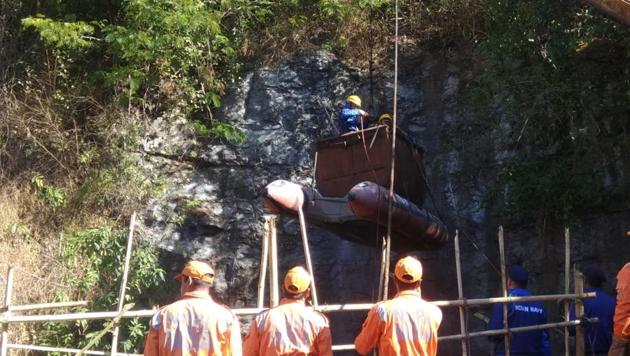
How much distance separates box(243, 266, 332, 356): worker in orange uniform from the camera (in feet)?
19.4

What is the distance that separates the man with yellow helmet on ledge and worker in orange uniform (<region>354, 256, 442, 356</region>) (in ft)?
14.2

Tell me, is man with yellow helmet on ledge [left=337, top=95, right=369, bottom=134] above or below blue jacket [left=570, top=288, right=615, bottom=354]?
above

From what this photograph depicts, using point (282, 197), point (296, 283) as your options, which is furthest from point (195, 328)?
point (282, 197)

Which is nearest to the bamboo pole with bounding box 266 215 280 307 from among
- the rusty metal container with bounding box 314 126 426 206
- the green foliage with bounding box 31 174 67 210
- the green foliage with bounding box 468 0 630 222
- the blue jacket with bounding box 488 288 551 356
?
the blue jacket with bounding box 488 288 551 356

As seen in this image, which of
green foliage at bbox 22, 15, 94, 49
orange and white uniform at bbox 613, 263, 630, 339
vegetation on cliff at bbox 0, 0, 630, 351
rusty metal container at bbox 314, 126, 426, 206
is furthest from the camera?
green foliage at bbox 22, 15, 94, 49

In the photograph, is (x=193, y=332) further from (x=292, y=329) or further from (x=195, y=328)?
(x=292, y=329)

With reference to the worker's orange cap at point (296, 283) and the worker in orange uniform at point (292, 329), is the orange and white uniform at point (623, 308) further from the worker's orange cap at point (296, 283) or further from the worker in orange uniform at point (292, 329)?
the worker's orange cap at point (296, 283)

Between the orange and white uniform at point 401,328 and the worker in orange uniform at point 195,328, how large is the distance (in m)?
0.89

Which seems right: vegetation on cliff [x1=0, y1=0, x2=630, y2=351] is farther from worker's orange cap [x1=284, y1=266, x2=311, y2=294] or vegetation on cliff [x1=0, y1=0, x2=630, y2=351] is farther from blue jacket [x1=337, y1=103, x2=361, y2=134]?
worker's orange cap [x1=284, y1=266, x2=311, y2=294]

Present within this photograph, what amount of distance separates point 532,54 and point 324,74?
338 centimetres

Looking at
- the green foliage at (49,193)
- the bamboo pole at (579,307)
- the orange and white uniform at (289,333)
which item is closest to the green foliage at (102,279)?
the green foliage at (49,193)

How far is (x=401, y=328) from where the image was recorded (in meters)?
5.90

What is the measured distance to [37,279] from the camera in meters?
10.7

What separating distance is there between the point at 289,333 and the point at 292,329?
0.11ft
